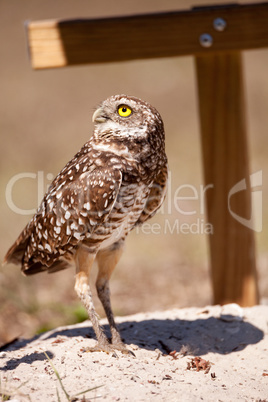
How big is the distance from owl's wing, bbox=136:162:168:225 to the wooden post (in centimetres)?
71

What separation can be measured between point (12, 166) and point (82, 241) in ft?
18.4

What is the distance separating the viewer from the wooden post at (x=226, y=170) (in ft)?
12.6

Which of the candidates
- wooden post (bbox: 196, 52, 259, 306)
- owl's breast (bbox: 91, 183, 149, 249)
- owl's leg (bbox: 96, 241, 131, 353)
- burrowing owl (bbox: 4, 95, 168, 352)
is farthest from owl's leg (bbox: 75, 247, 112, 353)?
wooden post (bbox: 196, 52, 259, 306)

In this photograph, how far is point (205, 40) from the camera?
11.6 feet

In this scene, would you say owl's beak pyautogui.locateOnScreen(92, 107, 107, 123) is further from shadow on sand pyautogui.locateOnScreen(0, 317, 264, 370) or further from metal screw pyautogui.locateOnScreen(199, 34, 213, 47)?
shadow on sand pyautogui.locateOnScreen(0, 317, 264, 370)

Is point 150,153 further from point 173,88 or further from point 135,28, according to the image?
point 173,88

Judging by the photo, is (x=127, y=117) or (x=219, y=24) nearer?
(x=127, y=117)

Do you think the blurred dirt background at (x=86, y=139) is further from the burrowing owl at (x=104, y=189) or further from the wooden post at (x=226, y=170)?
the burrowing owl at (x=104, y=189)

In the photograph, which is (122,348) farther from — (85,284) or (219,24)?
(219,24)

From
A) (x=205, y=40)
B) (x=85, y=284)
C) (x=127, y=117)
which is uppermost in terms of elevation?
(x=205, y=40)

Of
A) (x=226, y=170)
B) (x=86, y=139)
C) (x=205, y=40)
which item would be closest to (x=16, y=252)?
(x=226, y=170)

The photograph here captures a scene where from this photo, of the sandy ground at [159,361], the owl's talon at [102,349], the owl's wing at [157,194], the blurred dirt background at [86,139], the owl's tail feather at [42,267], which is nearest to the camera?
the sandy ground at [159,361]

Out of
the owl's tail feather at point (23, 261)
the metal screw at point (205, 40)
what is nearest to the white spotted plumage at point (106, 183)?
the owl's tail feather at point (23, 261)

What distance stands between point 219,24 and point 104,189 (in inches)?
56.1
